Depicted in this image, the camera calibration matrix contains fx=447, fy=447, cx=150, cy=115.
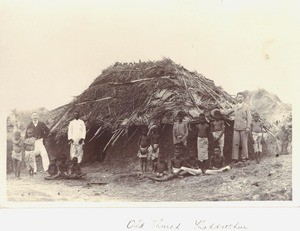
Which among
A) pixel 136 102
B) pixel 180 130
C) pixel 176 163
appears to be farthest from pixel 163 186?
pixel 136 102

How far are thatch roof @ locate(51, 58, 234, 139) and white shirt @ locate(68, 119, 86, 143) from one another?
0.14 feet

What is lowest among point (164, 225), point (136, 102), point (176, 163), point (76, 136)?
point (164, 225)

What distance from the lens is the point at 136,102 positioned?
2010mm

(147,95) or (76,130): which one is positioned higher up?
(147,95)

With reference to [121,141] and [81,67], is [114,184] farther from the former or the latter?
[81,67]

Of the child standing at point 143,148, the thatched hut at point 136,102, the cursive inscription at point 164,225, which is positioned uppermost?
the thatched hut at point 136,102

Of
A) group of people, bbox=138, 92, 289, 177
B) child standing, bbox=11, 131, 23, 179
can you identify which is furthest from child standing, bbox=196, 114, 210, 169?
child standing, bbox=11, 131, 23, 179

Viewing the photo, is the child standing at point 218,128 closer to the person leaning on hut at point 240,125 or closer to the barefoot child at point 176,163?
the person leaning on hut at point 240,125

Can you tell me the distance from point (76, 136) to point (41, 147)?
0.56ft

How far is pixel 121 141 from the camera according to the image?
2012 millimetres

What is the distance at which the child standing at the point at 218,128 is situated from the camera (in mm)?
2002

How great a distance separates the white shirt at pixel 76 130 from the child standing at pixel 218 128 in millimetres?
589

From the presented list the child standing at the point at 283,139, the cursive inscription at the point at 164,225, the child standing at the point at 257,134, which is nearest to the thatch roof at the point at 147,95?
the child standing at the point at 257,134

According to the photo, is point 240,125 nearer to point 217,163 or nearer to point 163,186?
point 217,163
